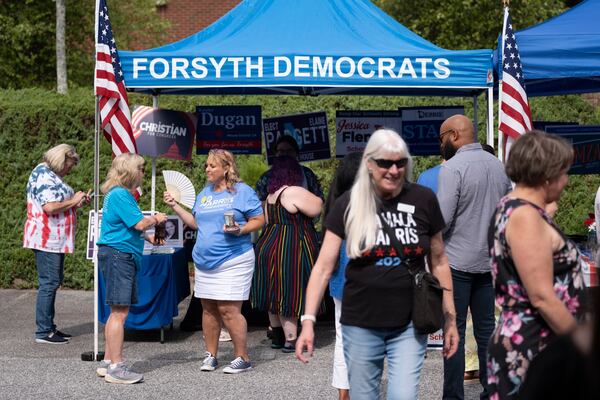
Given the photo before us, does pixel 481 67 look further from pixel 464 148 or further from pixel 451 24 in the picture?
pixel 451 24

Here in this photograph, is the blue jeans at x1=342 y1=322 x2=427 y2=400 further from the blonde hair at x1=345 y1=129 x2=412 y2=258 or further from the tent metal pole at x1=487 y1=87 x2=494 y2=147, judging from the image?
the tent metal pole at x1=487 y1=87 x2=494 y2=147

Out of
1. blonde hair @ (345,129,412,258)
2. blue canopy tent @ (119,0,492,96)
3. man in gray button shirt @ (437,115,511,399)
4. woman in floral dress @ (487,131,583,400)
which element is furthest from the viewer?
blue canopy tent @ (119,0,492,96)

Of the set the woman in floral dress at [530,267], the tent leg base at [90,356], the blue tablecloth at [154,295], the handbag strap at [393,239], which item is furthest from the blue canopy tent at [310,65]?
the woman in floral dress at [530,267]

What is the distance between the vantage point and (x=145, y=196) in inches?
484

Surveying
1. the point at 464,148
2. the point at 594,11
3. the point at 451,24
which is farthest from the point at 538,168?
the point at 451,24

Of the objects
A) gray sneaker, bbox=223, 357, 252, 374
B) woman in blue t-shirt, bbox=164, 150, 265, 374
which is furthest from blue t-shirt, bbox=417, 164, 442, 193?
gray sneaker, bbox=223, 357, 252, 374

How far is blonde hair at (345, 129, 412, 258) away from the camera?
→ 421cm

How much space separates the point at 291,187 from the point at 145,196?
4696 mm

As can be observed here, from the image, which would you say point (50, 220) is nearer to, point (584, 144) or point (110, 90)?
point (110, 90)

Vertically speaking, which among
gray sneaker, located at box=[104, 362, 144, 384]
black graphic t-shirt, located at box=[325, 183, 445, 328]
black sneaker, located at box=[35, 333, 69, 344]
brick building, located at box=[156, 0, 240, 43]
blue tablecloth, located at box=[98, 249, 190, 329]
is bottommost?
gray sneaker, located at box=[104, 362, 144, 384]

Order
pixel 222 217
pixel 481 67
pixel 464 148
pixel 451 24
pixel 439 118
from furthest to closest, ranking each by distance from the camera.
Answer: pixel 451 24 < pixel 439 118 < pixel 481 67 < pixel 222 217 < pixel 464 148

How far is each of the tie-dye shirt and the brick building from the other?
17602 millimetres

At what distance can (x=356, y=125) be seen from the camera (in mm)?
10719

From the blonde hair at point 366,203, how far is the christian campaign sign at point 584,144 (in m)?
5.60
